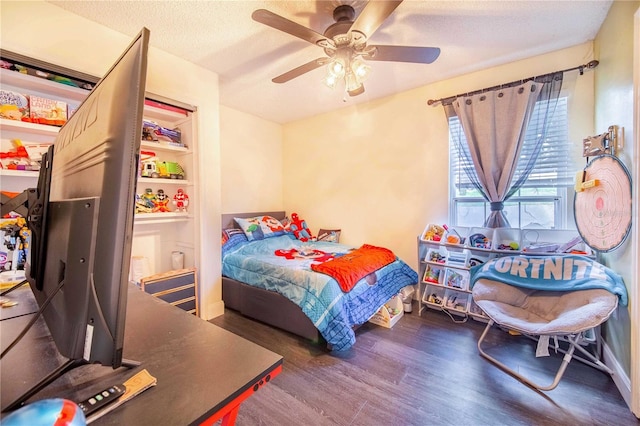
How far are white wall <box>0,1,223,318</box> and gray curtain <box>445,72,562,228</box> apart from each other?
2563 millimetres

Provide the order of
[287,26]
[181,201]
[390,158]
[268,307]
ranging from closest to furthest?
[287,26] < [268,307] < [181,201] < [390,158]

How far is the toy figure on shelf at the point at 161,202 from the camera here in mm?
2421

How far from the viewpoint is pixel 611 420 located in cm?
141

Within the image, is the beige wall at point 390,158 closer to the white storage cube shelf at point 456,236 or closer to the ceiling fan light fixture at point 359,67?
the white storage cube shelf at point 456,236

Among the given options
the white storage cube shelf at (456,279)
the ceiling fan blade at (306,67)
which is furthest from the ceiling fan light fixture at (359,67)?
the white storage cube shelf at (456,279)

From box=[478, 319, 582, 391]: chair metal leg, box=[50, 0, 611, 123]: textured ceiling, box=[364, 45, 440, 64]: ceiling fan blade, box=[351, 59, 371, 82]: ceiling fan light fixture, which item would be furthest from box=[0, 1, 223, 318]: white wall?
box=[478, 319, 582, 391]: chair metal leg

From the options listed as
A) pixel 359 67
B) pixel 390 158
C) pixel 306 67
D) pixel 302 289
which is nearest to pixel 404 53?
pixel 359 67

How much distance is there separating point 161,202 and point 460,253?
298 centimetres

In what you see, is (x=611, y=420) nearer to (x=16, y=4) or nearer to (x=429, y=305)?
(x=429, y=305)

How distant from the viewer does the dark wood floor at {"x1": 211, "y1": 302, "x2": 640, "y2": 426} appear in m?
1.45

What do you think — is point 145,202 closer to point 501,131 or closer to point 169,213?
point 169,213

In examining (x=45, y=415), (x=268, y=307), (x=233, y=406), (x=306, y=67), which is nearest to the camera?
(x=45, y=415)

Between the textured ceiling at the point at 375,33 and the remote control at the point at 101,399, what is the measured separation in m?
2.12

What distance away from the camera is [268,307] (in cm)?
243
